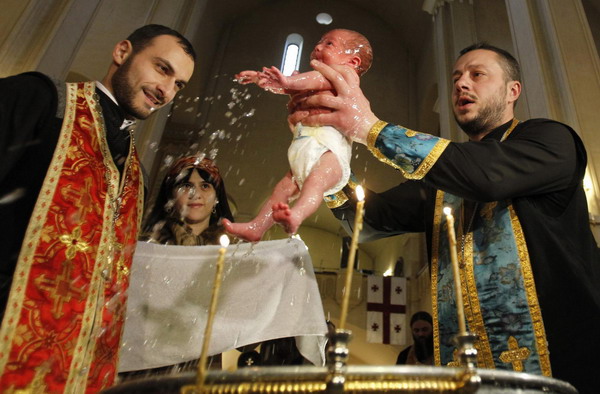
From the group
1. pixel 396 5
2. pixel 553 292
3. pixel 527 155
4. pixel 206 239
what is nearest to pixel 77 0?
pixel 206 239

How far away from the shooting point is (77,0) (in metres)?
3.94

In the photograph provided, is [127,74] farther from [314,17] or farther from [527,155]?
[314,17]

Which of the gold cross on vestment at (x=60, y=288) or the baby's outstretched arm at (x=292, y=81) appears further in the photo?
the baby's outstretched arm at (x=292, y=81)

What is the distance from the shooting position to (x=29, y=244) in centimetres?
152

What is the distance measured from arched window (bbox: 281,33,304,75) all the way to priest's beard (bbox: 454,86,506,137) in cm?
1050

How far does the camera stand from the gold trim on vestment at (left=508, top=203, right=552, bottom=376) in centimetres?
144

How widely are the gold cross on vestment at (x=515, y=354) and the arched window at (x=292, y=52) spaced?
11.2 meters

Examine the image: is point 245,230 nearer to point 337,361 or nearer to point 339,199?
point 339,199

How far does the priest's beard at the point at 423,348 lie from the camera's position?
4742 millimetres

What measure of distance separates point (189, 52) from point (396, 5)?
38.1 feet

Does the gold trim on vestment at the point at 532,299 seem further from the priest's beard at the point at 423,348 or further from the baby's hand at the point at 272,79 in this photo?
the priest's beard at the point at 423,348

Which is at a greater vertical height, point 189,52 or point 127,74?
point 189,52

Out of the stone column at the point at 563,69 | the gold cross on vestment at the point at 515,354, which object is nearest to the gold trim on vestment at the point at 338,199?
the gold cross on vestment at the point at 515,354

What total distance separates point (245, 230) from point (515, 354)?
97cm
